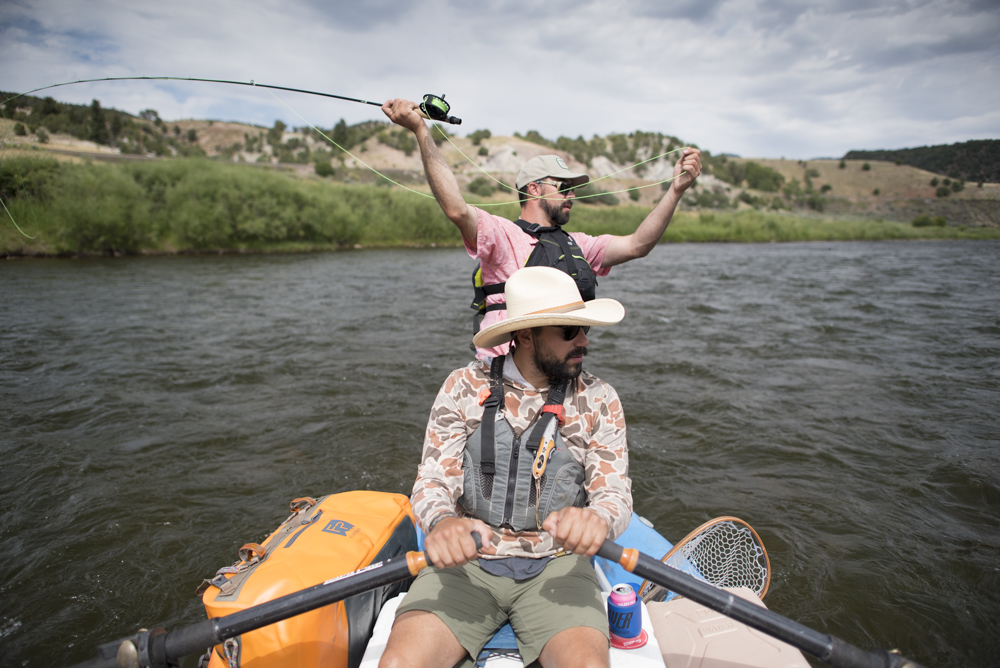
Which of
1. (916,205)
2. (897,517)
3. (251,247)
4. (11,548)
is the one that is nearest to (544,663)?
(897,517)

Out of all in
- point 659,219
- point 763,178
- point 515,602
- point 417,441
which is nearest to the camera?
point 515,602

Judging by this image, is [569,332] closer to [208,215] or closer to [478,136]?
[208,215]

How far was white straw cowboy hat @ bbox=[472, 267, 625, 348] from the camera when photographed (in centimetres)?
230

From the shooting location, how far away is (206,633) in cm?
191

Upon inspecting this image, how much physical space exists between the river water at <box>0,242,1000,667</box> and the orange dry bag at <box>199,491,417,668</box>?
186 cm

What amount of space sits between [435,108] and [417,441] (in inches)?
175

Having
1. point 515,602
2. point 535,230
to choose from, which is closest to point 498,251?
point 535,230

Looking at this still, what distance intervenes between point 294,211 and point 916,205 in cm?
5528

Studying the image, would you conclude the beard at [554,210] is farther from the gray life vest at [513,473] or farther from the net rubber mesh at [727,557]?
the net rubber mesh at [727,557]

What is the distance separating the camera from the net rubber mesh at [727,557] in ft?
10.6

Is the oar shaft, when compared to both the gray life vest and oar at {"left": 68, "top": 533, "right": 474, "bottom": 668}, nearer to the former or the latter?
oar at {"left": 68, "top": 533, "right": 474, "bottom": 668}

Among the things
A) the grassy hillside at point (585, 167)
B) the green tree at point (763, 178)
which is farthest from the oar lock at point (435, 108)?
the green tree at point (763, 178)

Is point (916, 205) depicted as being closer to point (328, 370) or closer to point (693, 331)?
point (693, 331)

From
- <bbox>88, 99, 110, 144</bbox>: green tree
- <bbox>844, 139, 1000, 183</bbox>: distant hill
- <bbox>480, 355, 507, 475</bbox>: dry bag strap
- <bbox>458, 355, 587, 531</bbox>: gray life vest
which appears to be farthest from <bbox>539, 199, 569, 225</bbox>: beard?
<bbox>88, 99, 110, 144</bbox>: green tree
